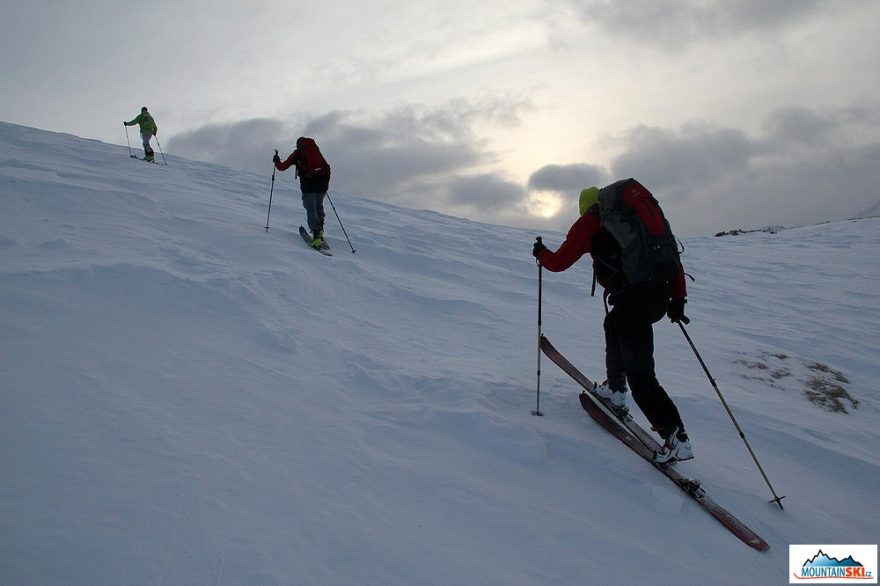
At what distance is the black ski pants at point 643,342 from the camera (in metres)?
4.09

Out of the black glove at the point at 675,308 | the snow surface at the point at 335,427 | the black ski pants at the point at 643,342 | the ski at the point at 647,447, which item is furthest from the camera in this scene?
the black glove at the point at 675,308

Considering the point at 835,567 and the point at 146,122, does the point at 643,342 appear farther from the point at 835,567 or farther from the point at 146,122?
the point at 146,122

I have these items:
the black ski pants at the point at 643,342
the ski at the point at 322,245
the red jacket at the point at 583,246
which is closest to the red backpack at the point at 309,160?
the ski at the point at 322,245

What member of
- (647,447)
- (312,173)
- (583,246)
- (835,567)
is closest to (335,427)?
(583,246)

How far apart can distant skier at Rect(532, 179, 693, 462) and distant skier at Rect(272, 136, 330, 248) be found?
6.81m

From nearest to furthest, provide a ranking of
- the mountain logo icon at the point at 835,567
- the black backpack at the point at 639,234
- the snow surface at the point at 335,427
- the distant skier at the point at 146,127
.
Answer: the snow surface at the point at 335,427 < the mountain logo icon at the point at 835,567 < the black backpack at the point at 639,234 < the distant skier at the point at 146,127

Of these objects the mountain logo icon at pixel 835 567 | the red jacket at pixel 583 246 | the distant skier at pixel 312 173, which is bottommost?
the mountain logo icon at pixel 835 567

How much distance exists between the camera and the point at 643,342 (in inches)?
165

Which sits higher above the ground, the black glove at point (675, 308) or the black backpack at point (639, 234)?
the black backpack at point (639, 234)

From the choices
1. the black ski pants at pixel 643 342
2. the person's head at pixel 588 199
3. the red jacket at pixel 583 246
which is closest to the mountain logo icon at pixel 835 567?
the black ski pants at pixel 643 342

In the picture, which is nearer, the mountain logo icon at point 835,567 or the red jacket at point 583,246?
the mountain logo icon at point 835,567

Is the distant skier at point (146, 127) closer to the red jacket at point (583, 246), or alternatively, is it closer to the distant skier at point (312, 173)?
the distant skier at point (312, 173)

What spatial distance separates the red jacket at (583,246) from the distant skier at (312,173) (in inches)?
263

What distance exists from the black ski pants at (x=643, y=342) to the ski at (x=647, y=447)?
0.32 m
